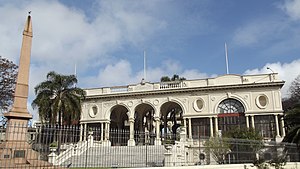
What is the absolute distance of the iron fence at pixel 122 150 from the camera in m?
12.1

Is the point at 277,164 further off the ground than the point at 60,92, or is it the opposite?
the point at 60,92

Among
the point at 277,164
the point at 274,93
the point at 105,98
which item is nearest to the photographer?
the point at 277,164

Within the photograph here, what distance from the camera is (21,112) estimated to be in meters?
13.5

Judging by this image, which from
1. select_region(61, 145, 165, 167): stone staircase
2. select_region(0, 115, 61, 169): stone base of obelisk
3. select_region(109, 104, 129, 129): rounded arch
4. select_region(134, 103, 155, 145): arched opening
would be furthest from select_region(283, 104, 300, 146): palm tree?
select_region(109, 104, 129, 129): rounded arch

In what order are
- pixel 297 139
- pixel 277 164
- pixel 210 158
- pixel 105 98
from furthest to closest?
1. pixel 105 98
2. pixel 297 139
3. pixel 210 158
4. pixel 277 164

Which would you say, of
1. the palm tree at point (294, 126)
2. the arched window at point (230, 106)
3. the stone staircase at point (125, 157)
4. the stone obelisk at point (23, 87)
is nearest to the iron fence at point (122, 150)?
the stone staircase at point (125, 157)

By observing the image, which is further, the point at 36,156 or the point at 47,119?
the point at 47,119

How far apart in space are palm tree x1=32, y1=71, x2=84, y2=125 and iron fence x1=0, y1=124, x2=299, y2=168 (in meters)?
6.60

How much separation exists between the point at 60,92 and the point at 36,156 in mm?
18440

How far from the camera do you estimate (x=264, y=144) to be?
1725 cm

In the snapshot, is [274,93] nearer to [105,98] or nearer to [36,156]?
[105,98]

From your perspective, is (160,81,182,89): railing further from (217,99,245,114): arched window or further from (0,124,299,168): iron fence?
(0,124,299,168): iron fence

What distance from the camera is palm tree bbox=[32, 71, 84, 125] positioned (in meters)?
29.8

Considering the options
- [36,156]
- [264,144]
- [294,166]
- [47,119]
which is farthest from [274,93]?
[36,156]
